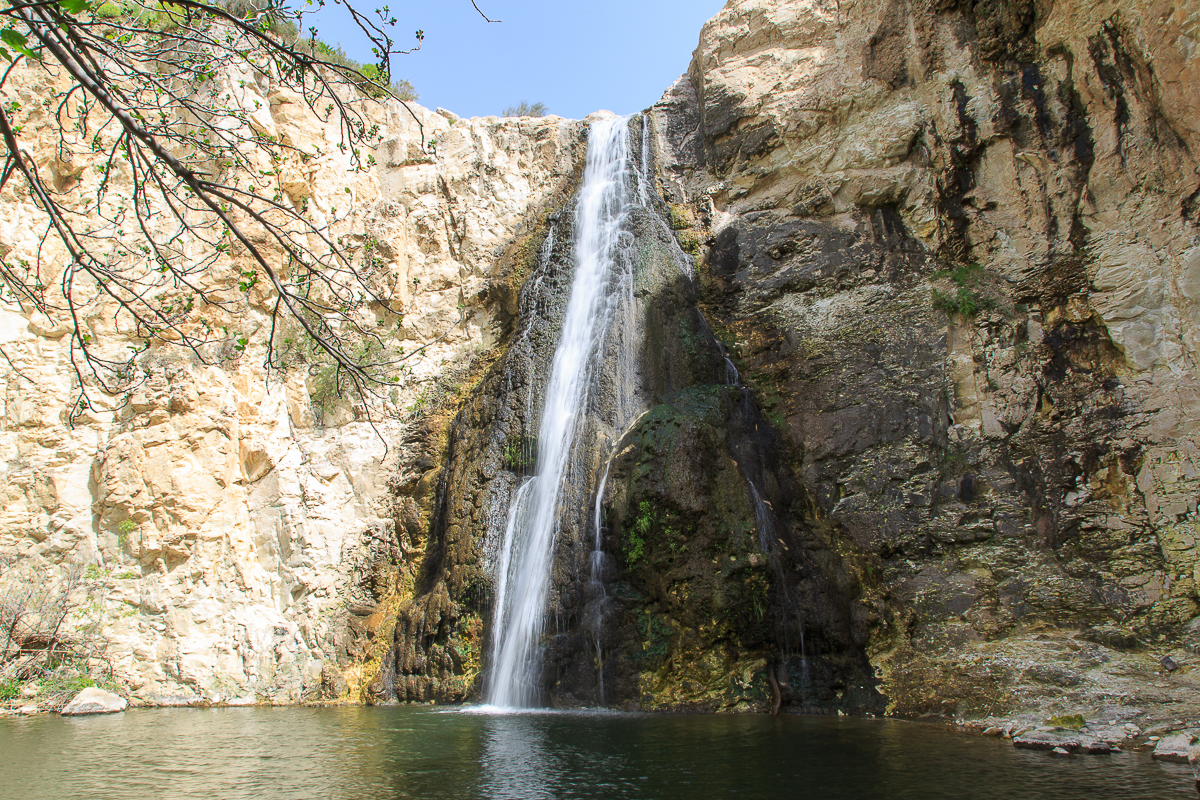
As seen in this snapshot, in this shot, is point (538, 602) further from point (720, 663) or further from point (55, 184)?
point (55, 184)

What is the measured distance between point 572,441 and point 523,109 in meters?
13.9

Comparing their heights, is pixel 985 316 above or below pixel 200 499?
above

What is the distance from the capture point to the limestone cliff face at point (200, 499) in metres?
10.6

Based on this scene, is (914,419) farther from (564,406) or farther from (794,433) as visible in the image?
(564,406)

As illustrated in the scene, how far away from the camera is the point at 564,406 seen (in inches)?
440

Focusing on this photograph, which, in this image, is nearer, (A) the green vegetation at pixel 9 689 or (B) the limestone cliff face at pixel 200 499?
(A) the green vegetation at pixel 9 689

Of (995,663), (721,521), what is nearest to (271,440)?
(721,521)

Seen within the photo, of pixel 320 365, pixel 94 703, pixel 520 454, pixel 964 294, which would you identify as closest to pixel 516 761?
pixel 520 454

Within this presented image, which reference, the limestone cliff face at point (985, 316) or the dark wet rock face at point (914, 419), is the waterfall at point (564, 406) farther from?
the limestone cliff face at point (985, 316)

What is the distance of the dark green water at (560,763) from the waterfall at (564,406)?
1.73 meters

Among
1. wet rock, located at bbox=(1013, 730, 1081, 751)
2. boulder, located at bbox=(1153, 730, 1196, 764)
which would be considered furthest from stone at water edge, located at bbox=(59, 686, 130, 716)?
boulder, located at bbox=(1153, 730, 1196, 764)

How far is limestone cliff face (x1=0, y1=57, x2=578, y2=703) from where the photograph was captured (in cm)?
1059

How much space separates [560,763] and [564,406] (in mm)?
6541

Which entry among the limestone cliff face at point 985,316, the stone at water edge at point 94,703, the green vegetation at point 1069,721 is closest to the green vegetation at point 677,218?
the limestone cliff face at point 985,316
